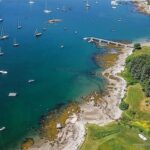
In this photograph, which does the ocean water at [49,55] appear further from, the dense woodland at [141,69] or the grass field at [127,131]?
the grass field at [127,131]

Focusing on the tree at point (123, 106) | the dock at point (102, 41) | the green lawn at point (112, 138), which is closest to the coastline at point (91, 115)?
the tree at point (123, 106)

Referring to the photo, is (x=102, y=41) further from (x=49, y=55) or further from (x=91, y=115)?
(x=91, y=115)

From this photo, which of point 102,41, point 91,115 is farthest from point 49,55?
point 91,115

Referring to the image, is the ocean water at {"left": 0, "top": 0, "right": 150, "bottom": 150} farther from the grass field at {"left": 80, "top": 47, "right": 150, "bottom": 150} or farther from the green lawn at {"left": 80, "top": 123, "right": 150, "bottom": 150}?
the green lawn at {"left": 80, "top": 123, "right": 150, "bottom": 150}

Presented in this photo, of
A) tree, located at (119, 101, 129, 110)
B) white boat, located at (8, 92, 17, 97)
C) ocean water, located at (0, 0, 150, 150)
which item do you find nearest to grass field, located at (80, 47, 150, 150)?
tree, located at (119, 101, 129, 110)

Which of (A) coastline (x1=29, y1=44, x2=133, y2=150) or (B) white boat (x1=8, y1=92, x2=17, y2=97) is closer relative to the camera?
(A) coastline (x1=29, y1=44, x2=133, y2=150)

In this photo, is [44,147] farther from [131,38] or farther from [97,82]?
[131,38]
